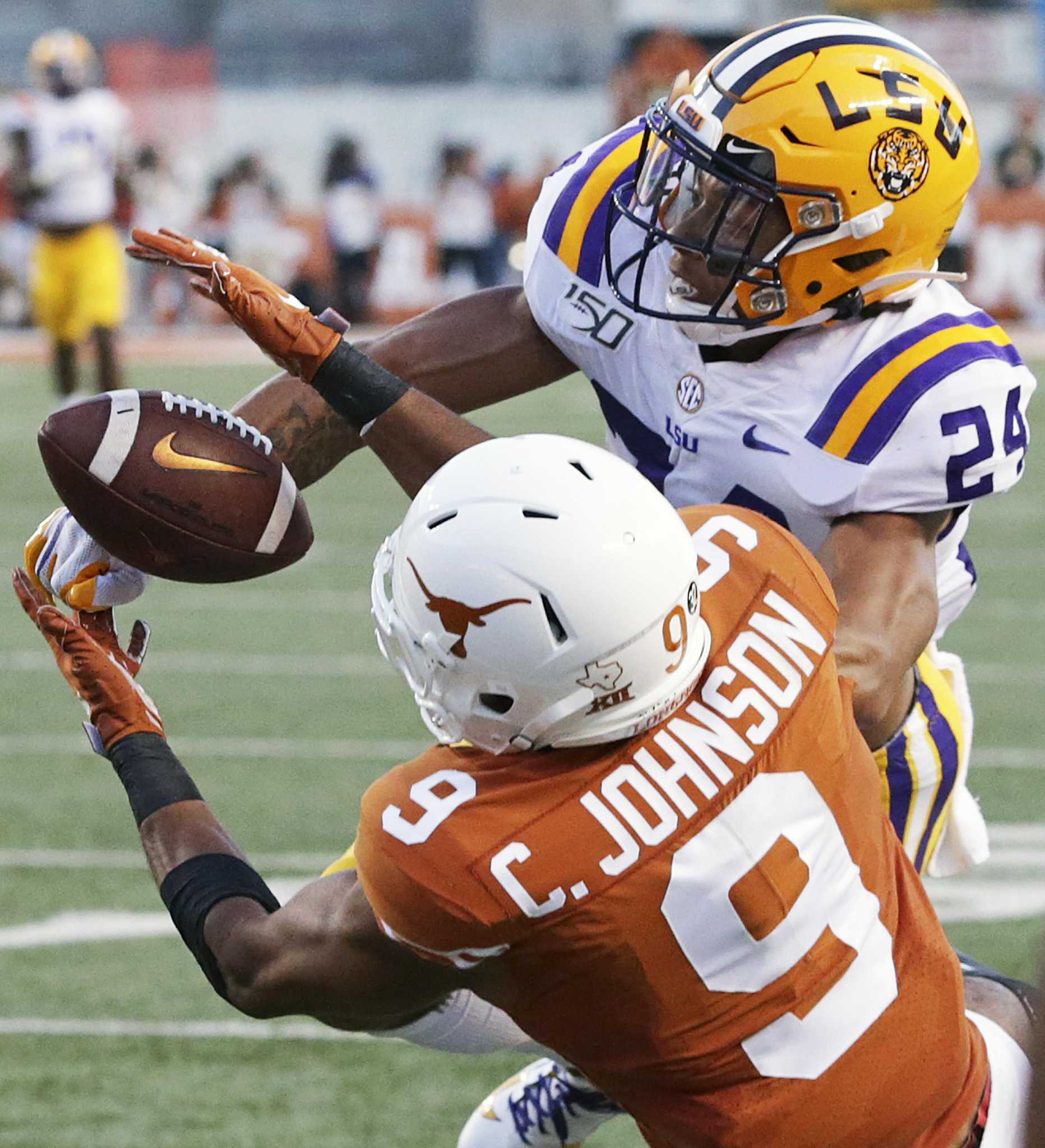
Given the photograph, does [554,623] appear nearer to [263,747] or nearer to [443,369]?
[443,369]

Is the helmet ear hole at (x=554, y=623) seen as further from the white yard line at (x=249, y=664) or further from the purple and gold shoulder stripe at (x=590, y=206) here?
the white yard line at (x=249, y=664)

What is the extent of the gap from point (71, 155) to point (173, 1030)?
815cm

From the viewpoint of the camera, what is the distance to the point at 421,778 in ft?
7.02

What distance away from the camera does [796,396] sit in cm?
279

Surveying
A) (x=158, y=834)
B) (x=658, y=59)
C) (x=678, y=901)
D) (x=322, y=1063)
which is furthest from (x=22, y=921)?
(x=658, y=59)

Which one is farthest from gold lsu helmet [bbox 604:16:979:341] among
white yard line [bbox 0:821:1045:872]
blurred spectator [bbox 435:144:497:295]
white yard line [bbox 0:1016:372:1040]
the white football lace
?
blurred spectator [bbox 435:144:497:295]

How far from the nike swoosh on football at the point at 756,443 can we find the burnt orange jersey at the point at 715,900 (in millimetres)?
531

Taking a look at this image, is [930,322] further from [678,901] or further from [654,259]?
[678,901]

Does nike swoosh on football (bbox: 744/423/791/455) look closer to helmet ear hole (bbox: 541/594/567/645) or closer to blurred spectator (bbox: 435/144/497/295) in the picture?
helmet ear hole (bbox: 541/594/567/645)

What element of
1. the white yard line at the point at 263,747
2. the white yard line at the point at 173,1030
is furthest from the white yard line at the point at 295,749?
the white yard line at the point at 173,1030

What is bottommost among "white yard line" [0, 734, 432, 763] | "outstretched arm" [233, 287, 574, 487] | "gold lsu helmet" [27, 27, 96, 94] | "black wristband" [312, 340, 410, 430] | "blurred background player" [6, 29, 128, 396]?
"blurred background player" [6, 29, 128, 396]

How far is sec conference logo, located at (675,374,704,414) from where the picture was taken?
2877 mm

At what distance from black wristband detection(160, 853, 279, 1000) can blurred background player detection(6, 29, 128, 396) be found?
8.94 m

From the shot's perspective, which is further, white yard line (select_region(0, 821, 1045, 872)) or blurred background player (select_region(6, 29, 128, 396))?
blurred background player (select_region(6, 29, 128, 396))
